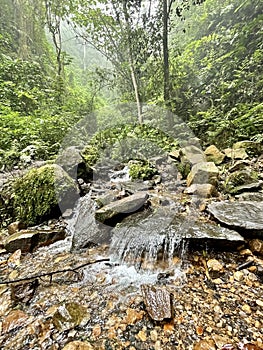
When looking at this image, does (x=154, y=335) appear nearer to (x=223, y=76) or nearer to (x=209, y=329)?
(x=209, y=329)

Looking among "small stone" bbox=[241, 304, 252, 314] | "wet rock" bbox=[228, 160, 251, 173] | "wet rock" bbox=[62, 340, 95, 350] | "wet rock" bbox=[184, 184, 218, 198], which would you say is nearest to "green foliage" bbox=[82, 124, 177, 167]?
"wet rock" bbox=[228, 160, 251, 173]

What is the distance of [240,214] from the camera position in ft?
9.13

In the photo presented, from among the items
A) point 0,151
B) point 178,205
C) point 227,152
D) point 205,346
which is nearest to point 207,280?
point 205,346

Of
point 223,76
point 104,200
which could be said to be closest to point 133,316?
point 104,200

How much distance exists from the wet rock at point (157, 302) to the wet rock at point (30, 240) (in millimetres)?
1766

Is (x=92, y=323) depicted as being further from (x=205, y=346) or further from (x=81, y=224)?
(x=81, y=224)

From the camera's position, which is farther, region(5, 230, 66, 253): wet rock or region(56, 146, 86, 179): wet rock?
region(56, 146, 86, 179): wet rock

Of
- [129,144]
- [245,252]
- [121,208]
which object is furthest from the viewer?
[129,144]

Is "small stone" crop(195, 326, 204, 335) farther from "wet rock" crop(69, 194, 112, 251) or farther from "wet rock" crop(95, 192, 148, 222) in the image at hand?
"wet rock" crop(95, 192, 148, 222)

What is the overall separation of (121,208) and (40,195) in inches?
61.1

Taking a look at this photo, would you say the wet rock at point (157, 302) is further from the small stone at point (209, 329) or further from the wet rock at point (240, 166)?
the wet rock at point (240, 166)

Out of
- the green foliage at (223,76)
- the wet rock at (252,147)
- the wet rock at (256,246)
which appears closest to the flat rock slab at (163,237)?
the wet rock at (256,246)

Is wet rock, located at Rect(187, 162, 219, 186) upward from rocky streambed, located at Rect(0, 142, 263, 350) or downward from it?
upward

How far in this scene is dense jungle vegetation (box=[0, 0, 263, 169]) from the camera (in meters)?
6.42
